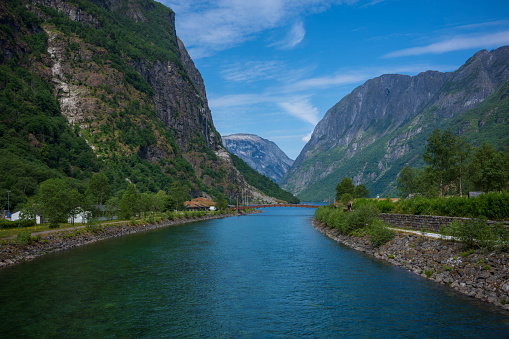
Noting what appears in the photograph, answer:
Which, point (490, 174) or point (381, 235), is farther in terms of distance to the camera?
point (490, 174)

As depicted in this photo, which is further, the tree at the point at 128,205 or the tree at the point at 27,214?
the tree at the point at 128,205

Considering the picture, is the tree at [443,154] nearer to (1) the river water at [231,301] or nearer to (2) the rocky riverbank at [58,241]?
(1) the river water at [231,301]

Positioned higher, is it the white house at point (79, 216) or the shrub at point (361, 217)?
the white house at point (79, 216)

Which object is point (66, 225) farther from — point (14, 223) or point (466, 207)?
point (466, 207)

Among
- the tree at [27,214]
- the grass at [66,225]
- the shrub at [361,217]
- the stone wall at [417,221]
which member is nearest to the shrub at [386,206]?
the stone wall at [417,221]

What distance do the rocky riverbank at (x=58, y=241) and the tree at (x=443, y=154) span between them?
8079cm

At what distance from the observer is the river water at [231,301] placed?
26031mm

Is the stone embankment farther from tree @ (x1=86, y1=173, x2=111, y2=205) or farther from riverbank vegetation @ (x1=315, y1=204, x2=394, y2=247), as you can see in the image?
tree @ (x1=86, y1=173, x2=111, y2=205)

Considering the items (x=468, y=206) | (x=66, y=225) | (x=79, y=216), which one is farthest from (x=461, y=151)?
(x=79, y=216)

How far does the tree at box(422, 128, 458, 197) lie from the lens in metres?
81.1

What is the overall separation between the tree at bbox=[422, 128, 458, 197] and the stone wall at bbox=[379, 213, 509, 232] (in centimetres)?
1952

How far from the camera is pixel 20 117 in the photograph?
14612 cm

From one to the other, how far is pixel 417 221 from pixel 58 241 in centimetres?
6620

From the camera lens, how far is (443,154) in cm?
8188
